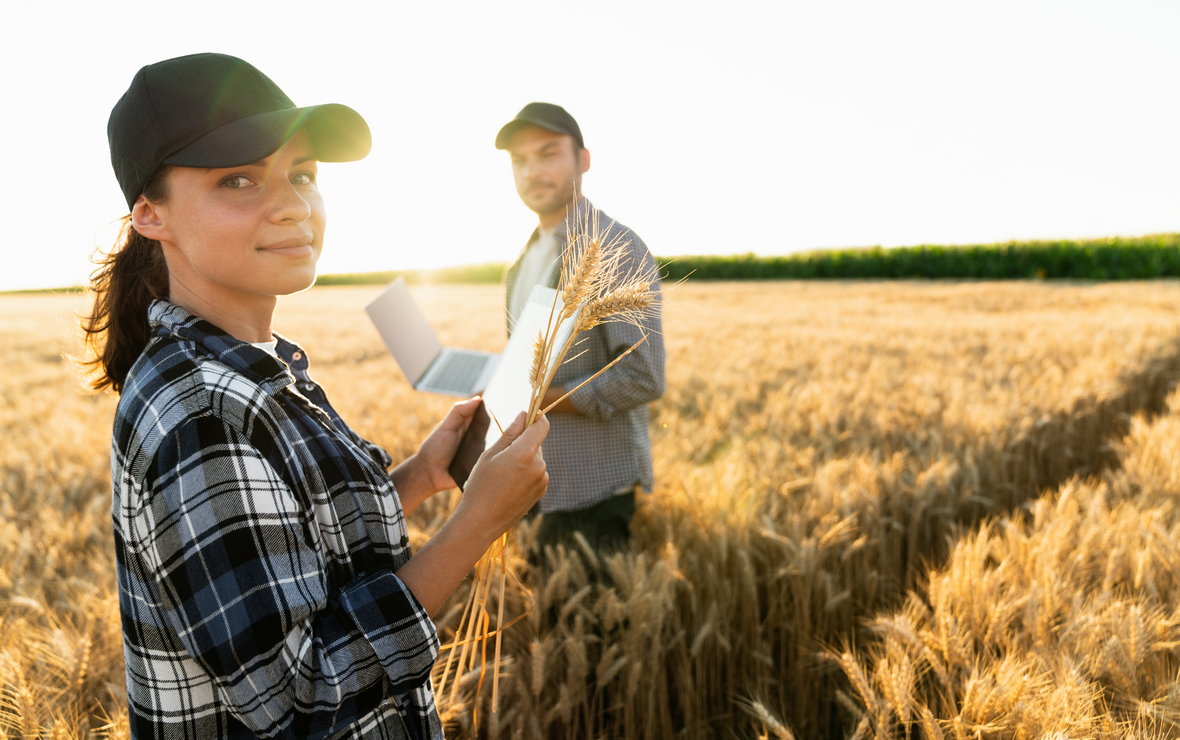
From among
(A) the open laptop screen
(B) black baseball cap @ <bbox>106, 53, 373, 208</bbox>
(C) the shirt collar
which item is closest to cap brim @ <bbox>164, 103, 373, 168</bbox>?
(B) black baseball cap @ <bbox>106, 53, 373, 208</bbox>

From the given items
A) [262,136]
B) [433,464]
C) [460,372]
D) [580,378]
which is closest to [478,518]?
[433,464]

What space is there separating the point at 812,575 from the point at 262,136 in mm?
2171

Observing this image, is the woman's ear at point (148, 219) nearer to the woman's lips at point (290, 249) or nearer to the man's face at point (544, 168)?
the woman's lips at point (290, 249)

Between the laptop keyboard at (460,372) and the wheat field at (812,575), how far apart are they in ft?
2.26

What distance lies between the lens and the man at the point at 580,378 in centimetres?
210

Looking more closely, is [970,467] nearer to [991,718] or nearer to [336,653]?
[991,718]

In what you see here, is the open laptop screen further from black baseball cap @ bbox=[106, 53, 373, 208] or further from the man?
black baseball cap @ bbox=[106, 53, 373, 208]

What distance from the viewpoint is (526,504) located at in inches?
40.8

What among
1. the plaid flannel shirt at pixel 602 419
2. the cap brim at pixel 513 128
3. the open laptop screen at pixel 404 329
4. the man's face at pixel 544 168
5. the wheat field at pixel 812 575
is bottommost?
the wheat field at pixel 812 575

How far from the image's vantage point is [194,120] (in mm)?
914

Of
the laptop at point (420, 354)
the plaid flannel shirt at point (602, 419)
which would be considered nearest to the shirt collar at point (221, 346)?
the laptop at point (420, 354)

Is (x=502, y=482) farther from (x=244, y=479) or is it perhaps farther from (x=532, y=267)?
(x=532, y=267)

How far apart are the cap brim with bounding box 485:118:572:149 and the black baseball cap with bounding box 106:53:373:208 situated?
1164 mm

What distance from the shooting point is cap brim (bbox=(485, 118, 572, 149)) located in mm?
2071
